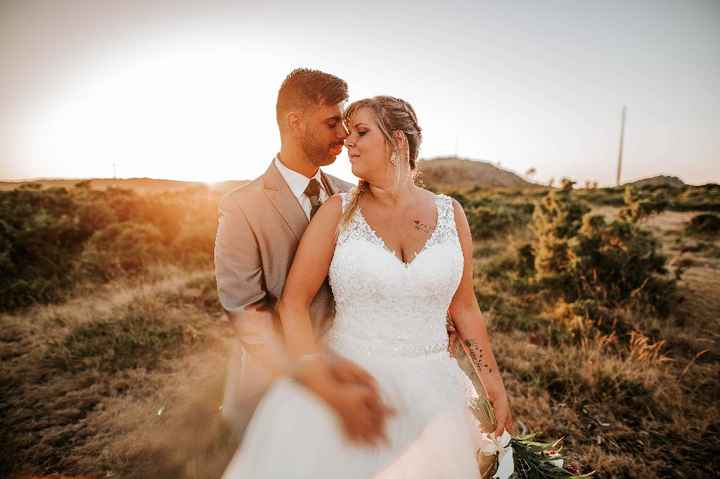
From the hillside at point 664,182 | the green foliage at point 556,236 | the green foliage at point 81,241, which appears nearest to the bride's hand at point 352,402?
the green foliage at point 556,236

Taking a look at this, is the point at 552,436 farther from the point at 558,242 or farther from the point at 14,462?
the point at 14,462

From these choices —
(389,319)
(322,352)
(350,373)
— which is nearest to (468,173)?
(389,319)

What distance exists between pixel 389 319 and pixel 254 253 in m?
0.89

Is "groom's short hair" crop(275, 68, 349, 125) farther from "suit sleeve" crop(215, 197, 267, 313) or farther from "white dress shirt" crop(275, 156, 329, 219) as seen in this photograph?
"suit sleeve" crop(215, 197, 267, 313)

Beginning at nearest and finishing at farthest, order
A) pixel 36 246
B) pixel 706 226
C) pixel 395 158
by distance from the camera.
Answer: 1. pixel 395 158
2. pixel 36 246
3. pixel 706 226

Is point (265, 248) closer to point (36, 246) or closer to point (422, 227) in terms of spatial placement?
point (422, 227)

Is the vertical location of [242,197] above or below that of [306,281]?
above

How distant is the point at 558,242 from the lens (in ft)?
23.0

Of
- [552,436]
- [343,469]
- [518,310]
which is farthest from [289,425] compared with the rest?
[518,310]

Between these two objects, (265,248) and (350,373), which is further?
(265,248)

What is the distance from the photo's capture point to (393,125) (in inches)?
85.7

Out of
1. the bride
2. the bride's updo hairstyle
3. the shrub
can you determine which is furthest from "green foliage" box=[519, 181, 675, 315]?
the shrub

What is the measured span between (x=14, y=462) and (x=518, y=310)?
6411 millimetres

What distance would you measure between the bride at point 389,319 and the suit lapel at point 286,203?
0.16 metres
